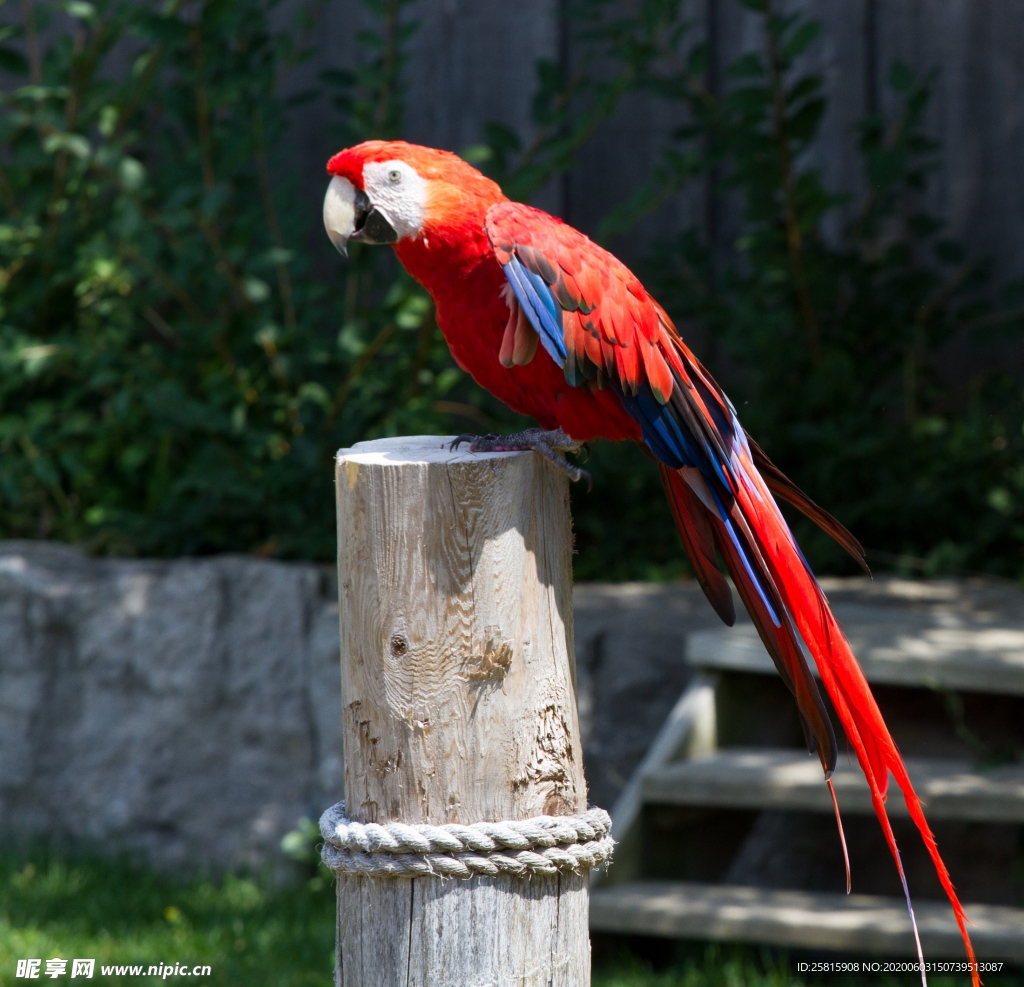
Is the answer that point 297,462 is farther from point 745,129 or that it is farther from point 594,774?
point 745,129

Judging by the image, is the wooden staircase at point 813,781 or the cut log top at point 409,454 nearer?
the cut log top at point 409,454

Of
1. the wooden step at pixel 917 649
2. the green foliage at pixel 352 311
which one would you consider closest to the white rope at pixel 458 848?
the wooden step at pixel 917 649

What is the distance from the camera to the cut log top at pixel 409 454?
5.09 ft

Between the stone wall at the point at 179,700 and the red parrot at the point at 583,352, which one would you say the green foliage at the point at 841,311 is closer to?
the stone wall at the point at 179,700

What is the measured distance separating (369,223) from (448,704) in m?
0.72

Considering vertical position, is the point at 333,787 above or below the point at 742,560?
below

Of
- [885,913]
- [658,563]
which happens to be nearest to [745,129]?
[658,563]

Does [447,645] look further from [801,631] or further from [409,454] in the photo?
[801,631]

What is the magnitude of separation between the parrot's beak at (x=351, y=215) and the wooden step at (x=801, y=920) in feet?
5.17

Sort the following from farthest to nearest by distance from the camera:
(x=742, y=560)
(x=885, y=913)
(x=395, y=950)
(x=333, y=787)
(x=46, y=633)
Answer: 1. (x=46, y=633)
2. (x=333, y=787)
3. (x=885, y=913)
4. (x=742, y=560)
5. (x=395, y=950)

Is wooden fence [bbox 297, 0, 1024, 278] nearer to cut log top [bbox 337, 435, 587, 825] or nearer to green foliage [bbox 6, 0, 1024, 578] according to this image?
green foliage [bbox 6, 0, 1024, 578]

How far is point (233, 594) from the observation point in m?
3.43

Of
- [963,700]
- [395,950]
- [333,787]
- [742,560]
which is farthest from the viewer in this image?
[333,787]

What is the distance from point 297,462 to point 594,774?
1.27m
